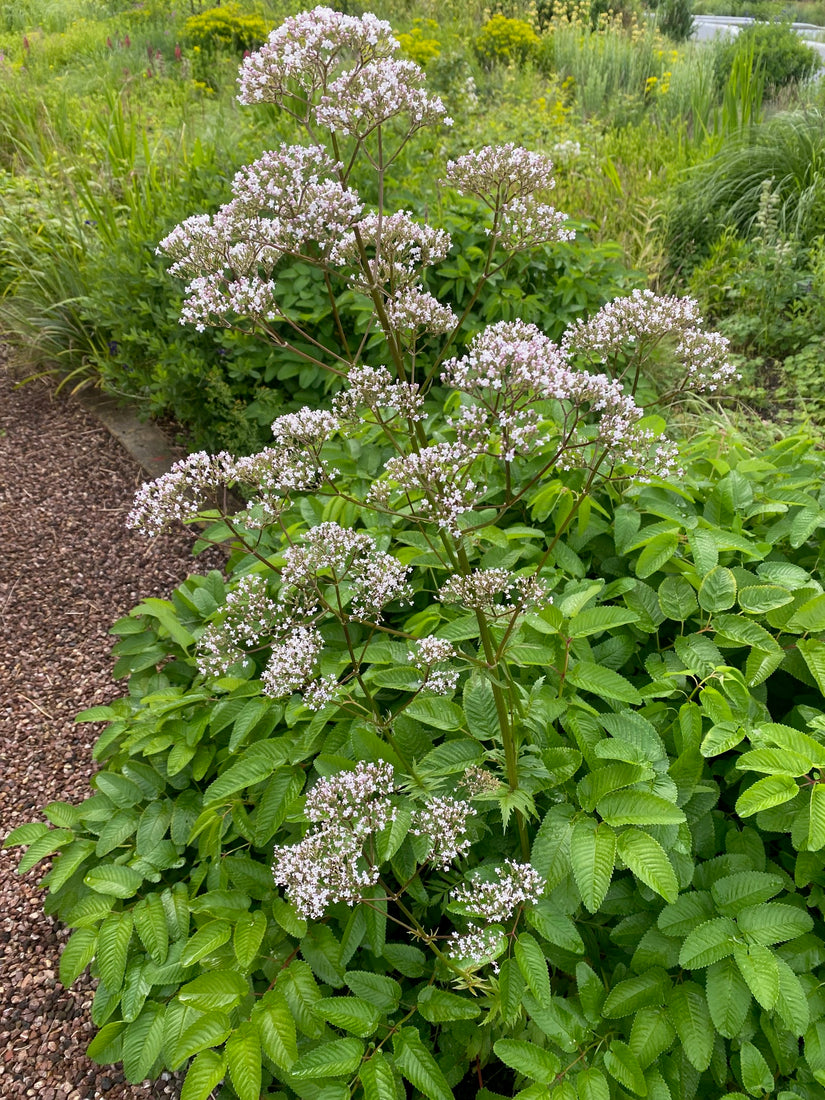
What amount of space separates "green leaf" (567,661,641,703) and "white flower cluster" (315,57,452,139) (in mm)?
1258

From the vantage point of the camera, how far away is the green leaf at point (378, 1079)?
61.0 inches

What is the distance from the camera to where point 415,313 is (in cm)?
157

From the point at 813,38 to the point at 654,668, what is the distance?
15181 mm

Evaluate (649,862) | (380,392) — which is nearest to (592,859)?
(649,862)

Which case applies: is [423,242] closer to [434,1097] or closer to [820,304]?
[434,1097]

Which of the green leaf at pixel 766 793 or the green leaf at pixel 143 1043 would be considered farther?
the green leaf at pixel 143 1043

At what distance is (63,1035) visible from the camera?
2.29 metres

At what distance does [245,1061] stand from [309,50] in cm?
206

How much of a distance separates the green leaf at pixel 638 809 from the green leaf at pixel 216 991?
880mm

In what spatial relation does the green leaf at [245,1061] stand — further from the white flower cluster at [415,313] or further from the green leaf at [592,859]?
the white flower cluster at [415,313]

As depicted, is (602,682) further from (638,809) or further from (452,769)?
(452,769)

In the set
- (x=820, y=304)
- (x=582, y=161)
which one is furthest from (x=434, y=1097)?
(x=582, y=161)

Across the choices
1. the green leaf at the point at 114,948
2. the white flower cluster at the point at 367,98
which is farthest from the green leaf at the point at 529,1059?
the white flower cluster at the point at 367,98

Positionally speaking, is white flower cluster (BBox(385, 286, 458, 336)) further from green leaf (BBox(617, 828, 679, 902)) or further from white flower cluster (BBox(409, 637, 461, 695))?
green leaf (BBox(617, 828, 679, 902))
